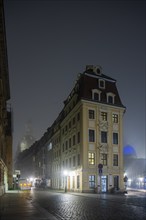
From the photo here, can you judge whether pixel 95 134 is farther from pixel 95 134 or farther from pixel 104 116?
pixel 104 116

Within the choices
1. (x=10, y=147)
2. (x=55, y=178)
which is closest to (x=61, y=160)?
(x=55, y=178)

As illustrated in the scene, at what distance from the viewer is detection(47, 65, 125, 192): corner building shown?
4853 centimetres

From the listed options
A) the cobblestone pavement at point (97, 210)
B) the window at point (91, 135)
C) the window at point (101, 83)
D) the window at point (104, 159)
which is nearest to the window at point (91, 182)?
the window at point (104, 159)

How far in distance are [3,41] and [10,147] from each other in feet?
166

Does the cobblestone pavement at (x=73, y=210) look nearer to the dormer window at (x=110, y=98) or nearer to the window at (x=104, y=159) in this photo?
the window at (x=104, y=159)

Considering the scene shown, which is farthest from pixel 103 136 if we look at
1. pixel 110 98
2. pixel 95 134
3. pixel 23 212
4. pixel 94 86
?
pixel 23 212

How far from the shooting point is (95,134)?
49.9m

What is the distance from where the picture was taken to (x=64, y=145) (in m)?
63.3

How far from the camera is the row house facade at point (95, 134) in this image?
159 feet

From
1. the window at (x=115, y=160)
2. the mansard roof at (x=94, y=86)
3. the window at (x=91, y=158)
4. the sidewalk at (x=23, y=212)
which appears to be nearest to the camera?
the sidewalk at (x=23, y=212)

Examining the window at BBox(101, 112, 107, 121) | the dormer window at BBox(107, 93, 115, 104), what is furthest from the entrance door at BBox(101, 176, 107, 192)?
the dormer window at BBox(107, 93, 115, 104)

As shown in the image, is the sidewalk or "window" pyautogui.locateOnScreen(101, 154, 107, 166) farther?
"window" pyautogui.locateOnScreen(101, 154, 107, 166)

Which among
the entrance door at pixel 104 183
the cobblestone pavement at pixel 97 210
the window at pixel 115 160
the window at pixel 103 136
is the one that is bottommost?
the entrance door at pixel 104 183

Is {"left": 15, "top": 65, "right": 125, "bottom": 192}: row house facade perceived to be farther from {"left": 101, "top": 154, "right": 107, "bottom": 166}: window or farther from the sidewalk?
the sidewalk
